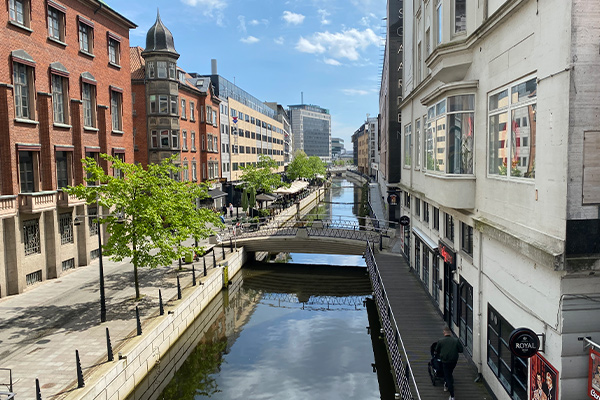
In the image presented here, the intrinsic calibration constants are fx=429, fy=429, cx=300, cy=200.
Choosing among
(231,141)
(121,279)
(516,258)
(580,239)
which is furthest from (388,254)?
(231,141)

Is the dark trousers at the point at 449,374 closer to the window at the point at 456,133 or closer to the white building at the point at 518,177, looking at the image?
the white building at the point at 518,177

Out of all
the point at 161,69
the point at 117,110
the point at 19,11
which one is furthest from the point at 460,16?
the point at 161,69

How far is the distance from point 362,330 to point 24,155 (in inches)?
742

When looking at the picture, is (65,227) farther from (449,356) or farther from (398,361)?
(449,356)

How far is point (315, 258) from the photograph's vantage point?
37.4m

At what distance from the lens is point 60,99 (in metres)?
24.1

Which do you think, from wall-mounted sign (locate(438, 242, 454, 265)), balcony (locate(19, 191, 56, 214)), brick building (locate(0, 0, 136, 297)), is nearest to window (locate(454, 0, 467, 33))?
wall-mounted sign (locate(438, 242, 454, 265))

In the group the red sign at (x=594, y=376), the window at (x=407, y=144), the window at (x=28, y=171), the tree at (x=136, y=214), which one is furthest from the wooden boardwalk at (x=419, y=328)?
the window at (x=28, y=171)

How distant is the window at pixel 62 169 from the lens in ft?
78.4

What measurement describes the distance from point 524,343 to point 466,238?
6.19 m

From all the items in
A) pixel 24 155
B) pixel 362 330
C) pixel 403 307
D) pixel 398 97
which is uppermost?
pixel 398 97

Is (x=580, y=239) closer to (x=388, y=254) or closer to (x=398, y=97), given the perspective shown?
(x=388, y=254)

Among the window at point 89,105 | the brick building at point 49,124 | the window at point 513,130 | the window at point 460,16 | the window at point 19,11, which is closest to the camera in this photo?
the window at point 513,130

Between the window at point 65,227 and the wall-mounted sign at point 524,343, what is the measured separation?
2359cm
